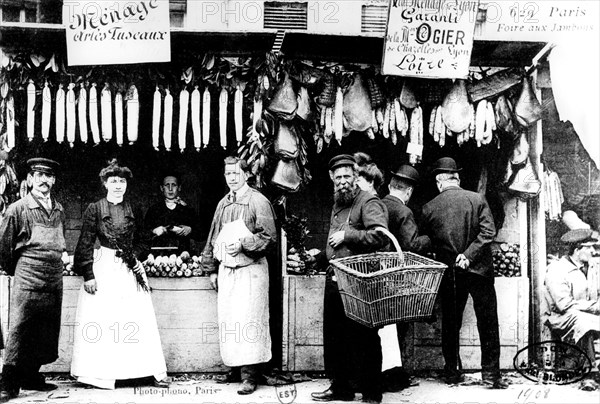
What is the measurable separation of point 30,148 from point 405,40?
158 inches

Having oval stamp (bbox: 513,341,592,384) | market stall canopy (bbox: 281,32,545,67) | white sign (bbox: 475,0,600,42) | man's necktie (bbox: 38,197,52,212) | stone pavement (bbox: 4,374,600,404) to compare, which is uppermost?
white sign (bbox: 475,0,600,42)

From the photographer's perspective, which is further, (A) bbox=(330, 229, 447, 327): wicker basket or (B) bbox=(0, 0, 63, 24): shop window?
(B) bbox=(0, 0, 63, 24): shop window

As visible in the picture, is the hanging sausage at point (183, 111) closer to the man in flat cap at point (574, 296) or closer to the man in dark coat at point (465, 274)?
the man in dark coat at point (465, 274)

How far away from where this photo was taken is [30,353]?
744 centimetres

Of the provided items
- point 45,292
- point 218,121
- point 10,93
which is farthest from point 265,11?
point 45,292

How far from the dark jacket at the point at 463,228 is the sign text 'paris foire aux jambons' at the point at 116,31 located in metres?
3.21

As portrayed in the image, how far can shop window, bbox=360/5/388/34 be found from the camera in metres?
8.45

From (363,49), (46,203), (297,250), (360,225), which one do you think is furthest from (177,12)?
(360,225)

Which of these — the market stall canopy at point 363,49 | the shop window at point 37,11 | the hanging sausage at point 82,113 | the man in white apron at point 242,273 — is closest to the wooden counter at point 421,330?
the man in white apron at point 242,273

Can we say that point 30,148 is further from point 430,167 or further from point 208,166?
point 430,167

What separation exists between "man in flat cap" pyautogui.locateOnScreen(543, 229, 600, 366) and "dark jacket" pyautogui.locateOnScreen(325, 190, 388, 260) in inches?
83.0

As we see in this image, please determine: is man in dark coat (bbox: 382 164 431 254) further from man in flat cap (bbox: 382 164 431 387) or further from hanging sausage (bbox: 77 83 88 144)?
hanging sausage (bbox: 77 83 88 144)

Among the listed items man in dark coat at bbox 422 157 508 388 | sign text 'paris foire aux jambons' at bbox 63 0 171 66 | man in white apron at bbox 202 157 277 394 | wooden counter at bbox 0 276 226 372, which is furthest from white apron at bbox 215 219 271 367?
sign text 'paris foire aux jambons' at bbox 63 0 171 66

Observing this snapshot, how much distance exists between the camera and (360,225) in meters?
7.20
